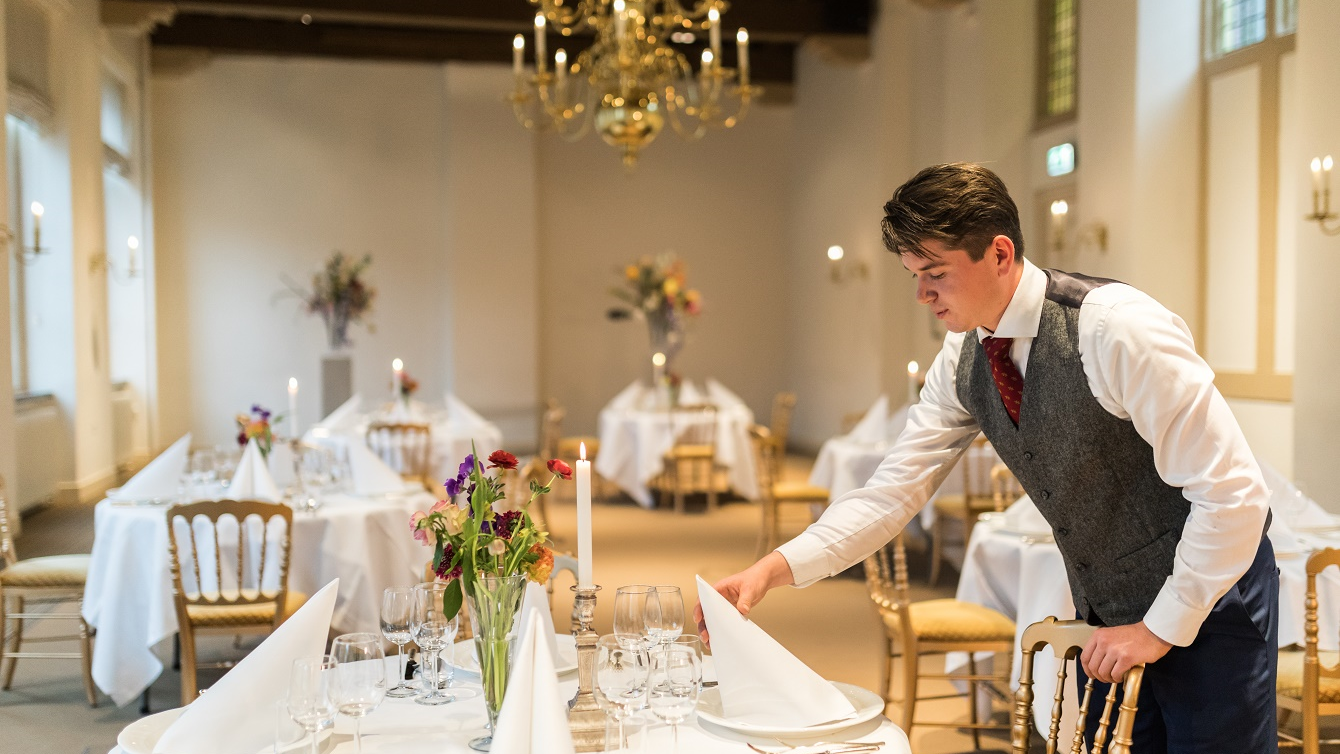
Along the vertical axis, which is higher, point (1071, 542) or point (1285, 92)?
point (1285, 92)

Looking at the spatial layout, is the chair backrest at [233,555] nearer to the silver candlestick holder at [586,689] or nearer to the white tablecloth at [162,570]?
the white tablecloth at [162,570]

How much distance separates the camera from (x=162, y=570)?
4.01 meters

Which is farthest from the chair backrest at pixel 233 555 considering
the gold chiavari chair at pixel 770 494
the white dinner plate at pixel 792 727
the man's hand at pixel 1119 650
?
the gold chiavari chair at pixel 770 494

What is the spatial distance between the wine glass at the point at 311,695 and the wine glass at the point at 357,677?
2 centimetres

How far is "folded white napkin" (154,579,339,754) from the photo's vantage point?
1523 millimetres

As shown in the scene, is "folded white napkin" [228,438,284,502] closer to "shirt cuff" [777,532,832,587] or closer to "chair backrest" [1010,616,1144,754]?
"shirt cuff" [777,532,832,587]

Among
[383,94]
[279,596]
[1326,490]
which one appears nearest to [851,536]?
[279,596]

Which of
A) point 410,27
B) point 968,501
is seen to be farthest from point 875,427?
point 410,27

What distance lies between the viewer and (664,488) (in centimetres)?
915

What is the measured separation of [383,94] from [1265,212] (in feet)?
31.8

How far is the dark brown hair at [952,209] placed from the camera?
161cm

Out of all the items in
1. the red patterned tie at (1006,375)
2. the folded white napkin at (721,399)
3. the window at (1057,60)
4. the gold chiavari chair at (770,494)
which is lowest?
the gold chiavari chair at (770,494)

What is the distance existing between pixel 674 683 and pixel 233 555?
3069mm

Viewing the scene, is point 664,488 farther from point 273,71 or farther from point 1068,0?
point 273,71
